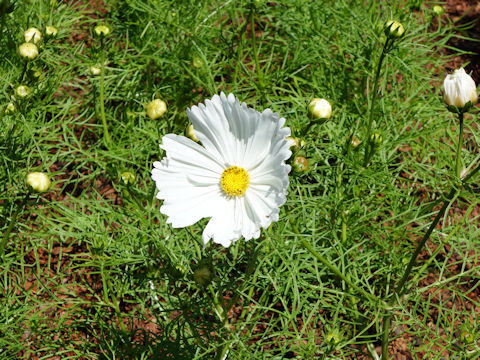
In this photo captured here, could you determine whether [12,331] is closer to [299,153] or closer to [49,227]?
[49,227]

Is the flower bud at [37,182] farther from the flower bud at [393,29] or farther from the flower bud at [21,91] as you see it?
the flower bud at [393,29]

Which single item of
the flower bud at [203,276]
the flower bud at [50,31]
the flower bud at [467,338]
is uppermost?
the flower bud at [50,31]

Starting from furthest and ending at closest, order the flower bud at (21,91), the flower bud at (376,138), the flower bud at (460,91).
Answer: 1. the flower bud at (21,91)
2. the flower bud at (376,138)
3. the flower bud at (460,91)

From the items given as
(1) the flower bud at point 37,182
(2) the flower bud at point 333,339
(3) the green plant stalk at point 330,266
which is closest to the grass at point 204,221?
(2) the flower bud at point 333,339

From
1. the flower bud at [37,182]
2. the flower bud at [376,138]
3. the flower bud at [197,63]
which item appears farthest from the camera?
the flower bud at [197,63]

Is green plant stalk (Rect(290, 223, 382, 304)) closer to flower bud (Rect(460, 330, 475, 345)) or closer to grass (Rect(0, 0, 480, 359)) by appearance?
grass (Rect(0, 0, 480, 359))

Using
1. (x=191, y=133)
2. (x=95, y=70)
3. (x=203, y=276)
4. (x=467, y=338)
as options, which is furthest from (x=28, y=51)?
(x=467, y=338)

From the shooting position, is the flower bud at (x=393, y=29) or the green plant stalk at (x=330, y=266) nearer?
the green plant stalk at (x=330, y=266)

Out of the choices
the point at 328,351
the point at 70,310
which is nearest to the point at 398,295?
the point at 328,351
